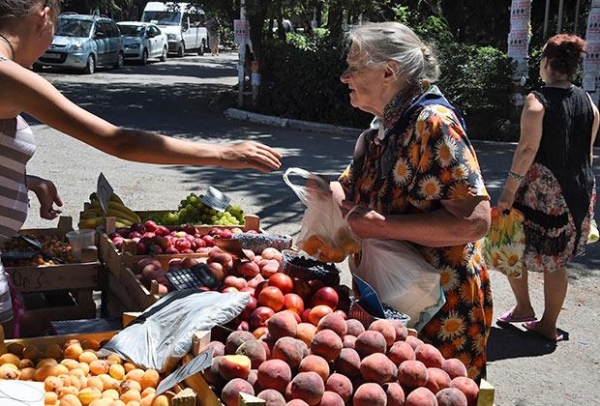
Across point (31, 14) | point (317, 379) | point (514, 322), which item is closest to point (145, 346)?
point (317, 379)

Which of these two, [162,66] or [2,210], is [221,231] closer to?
[2,210]

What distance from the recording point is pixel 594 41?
14.2 m

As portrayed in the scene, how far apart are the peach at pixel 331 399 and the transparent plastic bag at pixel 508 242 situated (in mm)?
3558

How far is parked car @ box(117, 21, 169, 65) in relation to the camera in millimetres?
31453

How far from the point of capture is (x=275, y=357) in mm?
2395

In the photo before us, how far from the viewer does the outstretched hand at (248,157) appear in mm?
2643

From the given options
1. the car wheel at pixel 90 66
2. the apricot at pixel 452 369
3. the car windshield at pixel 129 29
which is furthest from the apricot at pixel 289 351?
the car windshield at pixel 129 29

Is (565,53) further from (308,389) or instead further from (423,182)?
(308,389)

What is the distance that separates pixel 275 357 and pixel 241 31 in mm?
15831

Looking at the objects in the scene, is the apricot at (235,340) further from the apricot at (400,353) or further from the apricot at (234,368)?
the apricot at (400,353)

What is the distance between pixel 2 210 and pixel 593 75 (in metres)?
13.2

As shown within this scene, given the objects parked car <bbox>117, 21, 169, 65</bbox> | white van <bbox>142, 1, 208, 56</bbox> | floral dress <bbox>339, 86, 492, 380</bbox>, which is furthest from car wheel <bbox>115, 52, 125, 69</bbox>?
floral dress <bbox>339, 86, 492, 380</bbox>

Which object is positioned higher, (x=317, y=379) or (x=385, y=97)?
(x=385, y=97)

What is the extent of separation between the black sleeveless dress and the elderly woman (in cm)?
254
